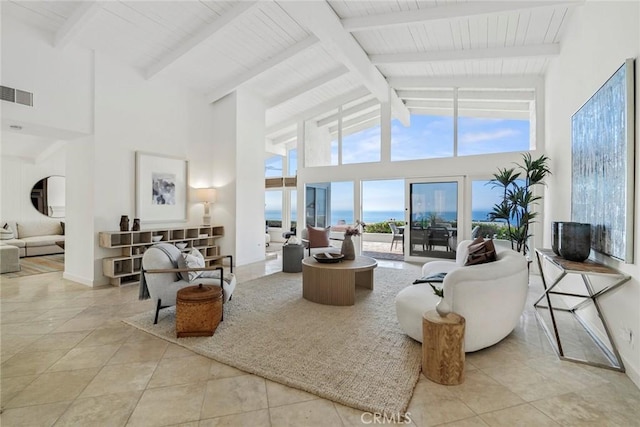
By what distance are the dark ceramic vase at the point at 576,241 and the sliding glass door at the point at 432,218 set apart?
11.6 feet

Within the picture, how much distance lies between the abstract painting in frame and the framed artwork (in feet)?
20.1

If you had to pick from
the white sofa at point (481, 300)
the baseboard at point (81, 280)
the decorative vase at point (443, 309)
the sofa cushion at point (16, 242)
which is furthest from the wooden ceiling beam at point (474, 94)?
the sofa cushion at point (16, 242)

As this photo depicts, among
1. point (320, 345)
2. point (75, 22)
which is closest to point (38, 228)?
point (75, 22)

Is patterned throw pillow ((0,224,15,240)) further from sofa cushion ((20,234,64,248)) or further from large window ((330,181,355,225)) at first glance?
large window ((330,181,355,225))

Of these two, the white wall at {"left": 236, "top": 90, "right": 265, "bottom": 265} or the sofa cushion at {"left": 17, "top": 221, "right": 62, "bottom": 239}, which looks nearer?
the white wall at {"left": 236, "top": 90, "right": 265, "bottom": 265}

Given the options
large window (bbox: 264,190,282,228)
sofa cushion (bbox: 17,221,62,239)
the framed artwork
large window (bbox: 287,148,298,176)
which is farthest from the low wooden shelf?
sofa cushion (bbox: 17,221,62,239)

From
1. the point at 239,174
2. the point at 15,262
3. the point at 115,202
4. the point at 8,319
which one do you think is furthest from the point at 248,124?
the point at 15,262

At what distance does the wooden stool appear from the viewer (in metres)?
2.07

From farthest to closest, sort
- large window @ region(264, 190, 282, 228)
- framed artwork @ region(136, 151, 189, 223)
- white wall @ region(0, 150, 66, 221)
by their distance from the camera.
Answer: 1. large window @ region(264, 190, 282, 228)
2. white wall @ region(0, 150, 66, 221)
3. framed artwork @ region(136, 151, 189, 223)

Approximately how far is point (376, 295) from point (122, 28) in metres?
5.19

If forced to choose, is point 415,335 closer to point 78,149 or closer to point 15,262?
point 78,149

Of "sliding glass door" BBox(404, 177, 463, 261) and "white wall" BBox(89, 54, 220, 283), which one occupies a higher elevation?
"white wall" BBox(89, 54, 220, 283)

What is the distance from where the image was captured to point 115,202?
4.89m

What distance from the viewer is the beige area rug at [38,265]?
550 cm
